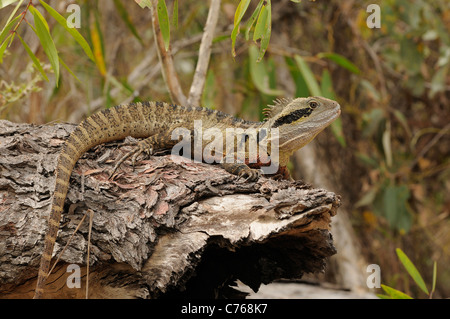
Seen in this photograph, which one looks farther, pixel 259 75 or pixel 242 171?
pixel 259 75

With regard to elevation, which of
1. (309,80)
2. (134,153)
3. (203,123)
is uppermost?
(309,80)

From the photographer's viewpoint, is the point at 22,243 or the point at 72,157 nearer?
the point at 22,243

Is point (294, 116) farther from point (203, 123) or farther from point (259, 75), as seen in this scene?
point (259, 75)

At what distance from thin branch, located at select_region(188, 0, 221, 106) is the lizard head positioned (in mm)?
795

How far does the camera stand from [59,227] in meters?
2.38

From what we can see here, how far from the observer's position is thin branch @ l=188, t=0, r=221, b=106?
145 inches

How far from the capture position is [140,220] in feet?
7.86

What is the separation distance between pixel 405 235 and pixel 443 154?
1.14 metres

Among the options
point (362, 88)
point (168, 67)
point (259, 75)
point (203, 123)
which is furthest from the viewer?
point (362, 88)

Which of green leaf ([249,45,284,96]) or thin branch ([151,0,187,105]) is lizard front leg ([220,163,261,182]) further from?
green leaf ([249,45,284,96])

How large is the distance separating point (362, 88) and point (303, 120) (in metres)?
3.13

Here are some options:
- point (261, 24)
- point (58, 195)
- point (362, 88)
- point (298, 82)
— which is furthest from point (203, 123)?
point (362, 88)

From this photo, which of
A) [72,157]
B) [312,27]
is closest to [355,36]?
[312,27]
